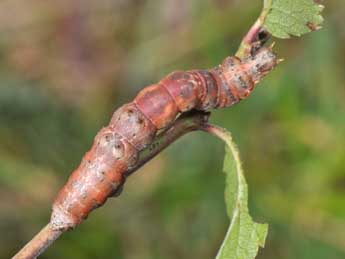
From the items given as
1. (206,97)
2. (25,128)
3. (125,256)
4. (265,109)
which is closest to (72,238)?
(125,256)

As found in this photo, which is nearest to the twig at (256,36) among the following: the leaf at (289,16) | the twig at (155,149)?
the leaf at (289,16)

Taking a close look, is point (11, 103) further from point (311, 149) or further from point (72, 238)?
point (311, 149)

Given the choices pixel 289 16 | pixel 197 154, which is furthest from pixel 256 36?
pixel 197 154

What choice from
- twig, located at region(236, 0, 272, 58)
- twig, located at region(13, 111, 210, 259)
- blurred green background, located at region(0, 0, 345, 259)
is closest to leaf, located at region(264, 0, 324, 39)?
twig, located at region(236, 0, 272, 58)

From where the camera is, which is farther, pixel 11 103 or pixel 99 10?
pixel 99 10

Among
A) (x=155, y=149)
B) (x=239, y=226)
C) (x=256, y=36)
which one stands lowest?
(x=239, y=226)

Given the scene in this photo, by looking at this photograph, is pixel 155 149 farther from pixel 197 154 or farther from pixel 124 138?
pixel 197 154
